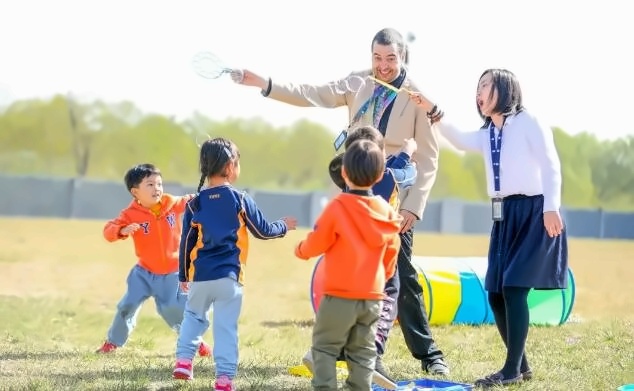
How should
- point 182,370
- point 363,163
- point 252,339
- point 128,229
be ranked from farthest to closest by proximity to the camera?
1. point 252,339
2. point 128,229
3. point 182,370
4. point 363,163

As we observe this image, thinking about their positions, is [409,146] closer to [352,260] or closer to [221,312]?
[352,260]

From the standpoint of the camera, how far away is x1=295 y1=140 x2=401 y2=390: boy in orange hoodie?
435cm

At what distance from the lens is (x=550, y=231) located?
16.6 feet

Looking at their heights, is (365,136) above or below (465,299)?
above

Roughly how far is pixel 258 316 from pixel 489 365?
3632 millimetres

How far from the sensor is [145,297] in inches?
259

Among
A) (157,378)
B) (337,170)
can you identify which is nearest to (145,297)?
(157,378)

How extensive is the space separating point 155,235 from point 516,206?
8.14ft

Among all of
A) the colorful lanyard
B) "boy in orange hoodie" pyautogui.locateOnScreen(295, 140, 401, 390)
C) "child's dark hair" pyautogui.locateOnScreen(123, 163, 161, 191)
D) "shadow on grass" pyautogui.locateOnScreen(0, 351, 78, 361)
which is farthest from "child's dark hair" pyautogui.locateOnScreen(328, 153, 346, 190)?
"shadow on grass" pyautogui.locateOnScreen(0, 351, 78, 361)

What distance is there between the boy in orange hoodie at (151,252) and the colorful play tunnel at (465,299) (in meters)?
1.99

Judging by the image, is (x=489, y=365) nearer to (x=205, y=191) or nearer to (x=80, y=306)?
(x=205, y=191)

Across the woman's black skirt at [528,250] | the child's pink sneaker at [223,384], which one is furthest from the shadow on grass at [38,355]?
the woman's black skirt at [528,250]

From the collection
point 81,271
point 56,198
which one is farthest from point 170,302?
point 56,198

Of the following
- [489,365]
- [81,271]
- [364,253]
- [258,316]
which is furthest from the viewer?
[81,271]
